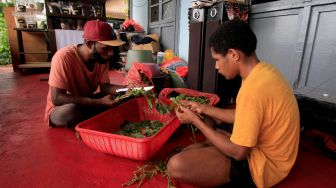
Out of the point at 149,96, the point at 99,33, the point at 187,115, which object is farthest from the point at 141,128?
the point at 99,33

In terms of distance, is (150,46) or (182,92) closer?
(182,92)

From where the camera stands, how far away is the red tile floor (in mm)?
1486

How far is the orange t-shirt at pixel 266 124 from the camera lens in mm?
1017

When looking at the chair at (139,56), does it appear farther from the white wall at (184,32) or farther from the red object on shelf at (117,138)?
the red object on shelf at (117,138)

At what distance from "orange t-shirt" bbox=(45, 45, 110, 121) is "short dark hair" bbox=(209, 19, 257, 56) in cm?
145

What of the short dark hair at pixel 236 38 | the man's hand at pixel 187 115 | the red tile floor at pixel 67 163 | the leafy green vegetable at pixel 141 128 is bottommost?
the red tile floor at pixel 67 163

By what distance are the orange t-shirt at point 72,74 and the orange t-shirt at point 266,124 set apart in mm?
1576

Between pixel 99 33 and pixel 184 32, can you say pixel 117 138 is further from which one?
pixel 184 32

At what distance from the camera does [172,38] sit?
4910 millimetres

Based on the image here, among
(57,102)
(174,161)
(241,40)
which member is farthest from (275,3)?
(57,102)

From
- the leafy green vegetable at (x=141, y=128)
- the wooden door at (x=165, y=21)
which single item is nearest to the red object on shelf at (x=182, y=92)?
the leafy green vegetable at (x=141, y=128)

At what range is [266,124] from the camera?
1075 millimetres

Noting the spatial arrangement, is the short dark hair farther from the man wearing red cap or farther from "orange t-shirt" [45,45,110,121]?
"orange t-shirt" [45,45,110,121]

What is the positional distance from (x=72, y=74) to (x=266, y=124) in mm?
1755
